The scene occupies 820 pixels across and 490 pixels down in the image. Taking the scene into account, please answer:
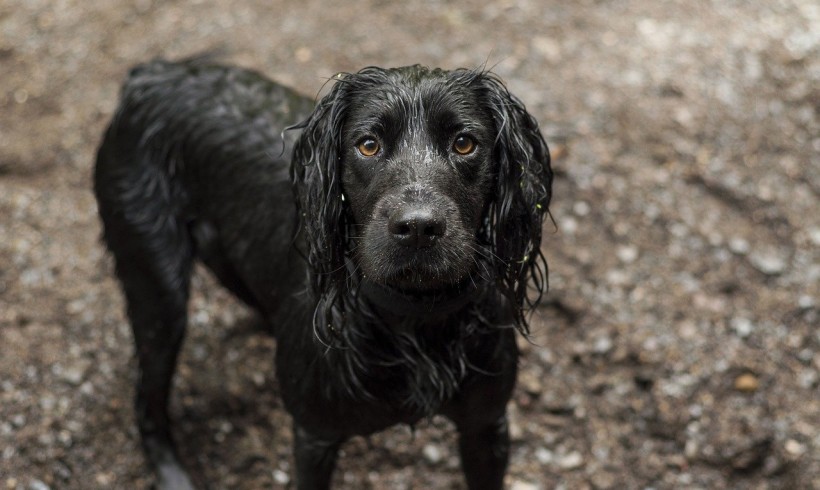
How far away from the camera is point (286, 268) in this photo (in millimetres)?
3209

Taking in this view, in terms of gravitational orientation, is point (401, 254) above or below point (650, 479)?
above

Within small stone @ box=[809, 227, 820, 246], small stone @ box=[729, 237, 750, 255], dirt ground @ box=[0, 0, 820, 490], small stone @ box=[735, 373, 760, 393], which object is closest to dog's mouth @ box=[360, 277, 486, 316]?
dirt ground @ box=[0, 0, 820, 490]

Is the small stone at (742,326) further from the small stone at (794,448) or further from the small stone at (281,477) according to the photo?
the small stone at (281,477)

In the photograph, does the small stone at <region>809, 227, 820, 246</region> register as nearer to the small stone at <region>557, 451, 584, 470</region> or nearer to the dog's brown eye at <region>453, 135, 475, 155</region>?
the small stone at <region>557, 451, 584, 470</region>

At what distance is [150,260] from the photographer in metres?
3.49

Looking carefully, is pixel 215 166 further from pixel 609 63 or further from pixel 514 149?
pixel 609 63

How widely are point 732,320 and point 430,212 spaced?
2384mm

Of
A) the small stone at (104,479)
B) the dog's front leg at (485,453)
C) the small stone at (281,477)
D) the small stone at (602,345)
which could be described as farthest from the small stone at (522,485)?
the small stone at (104,479)

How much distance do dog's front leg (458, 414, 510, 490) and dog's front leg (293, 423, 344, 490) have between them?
0.45 metres

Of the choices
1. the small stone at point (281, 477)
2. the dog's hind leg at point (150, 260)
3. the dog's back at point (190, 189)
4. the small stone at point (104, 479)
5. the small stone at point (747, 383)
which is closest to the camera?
the dog's back at point (190, 189)

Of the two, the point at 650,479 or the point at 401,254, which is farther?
the point at 650,479

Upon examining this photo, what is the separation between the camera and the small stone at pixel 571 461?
3.94 meters

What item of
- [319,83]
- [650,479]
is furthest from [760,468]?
[319,83]

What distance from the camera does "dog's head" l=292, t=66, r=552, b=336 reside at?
247cm
